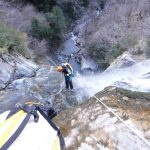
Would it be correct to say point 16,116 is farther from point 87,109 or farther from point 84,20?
point 84,20

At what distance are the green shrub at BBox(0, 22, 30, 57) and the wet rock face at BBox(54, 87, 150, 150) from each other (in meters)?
11.8

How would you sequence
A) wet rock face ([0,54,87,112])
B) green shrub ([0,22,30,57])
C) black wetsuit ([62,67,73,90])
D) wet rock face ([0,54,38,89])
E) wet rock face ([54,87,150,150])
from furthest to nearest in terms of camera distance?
green shrub ([0,22,30,57]), wet rock face ([0,54,38,89]), black wetsuit ([62,67,73,90]), wet rock face ([0,54,87,112]), wet rock face ([54,87,150,150])

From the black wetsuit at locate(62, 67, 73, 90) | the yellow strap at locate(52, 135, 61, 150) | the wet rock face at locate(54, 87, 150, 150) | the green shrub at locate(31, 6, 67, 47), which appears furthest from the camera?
the green shrub at locate(31, 6, 67, 47)

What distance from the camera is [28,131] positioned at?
4637 mm

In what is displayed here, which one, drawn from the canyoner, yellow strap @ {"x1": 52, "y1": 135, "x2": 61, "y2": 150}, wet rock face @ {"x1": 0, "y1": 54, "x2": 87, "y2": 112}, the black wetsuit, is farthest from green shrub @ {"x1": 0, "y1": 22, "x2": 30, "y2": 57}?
yellow strap @ {"x1": 52, "y1": 135, "x2": 61, "y2": 150}

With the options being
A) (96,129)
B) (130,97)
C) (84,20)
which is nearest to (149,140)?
(96,129)

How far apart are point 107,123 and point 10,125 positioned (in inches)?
112

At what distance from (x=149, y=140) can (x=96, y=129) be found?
111 centimetres

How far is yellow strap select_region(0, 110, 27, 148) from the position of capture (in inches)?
168

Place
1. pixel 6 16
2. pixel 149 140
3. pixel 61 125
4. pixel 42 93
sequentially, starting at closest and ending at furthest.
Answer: pixel 149 140 < pixel 61 125 < pixel 42 93 < pixel 6 16

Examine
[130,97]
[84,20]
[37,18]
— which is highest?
[130,97]

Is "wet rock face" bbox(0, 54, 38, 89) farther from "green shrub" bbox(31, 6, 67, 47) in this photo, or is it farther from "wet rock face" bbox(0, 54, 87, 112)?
"green shrub" bbox(31, 6, 67, 47)

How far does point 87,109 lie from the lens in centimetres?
779

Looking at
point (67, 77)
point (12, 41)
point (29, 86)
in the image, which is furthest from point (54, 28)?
point (67, 77)
